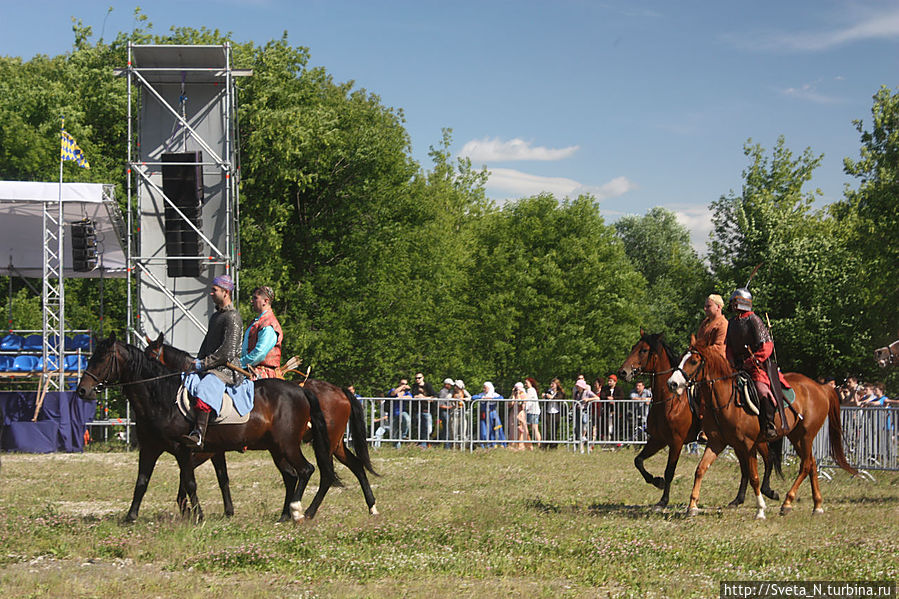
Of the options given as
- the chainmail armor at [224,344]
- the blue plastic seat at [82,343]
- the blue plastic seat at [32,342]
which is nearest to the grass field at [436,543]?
the chainmail armor at [224,344]

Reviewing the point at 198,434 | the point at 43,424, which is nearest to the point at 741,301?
the point at 198,434

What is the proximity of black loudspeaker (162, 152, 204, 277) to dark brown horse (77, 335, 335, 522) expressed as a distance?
38.2ft

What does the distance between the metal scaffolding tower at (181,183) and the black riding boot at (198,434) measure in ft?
39.0

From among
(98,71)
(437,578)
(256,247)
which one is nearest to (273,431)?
(437,578)

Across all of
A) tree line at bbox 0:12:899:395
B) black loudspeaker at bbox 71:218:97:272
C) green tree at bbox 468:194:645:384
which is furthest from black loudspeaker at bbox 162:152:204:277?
green tree at bbox 468:194:645:384

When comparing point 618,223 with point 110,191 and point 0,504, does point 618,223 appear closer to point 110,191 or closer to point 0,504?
point 110,191

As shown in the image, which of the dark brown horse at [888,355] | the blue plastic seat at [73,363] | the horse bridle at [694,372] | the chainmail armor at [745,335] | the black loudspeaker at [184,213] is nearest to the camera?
the horse bridle at [694,372]

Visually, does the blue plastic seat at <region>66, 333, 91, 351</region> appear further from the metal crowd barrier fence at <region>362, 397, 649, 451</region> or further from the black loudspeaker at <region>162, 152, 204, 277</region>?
the metal crowd barrier fence at <region>362, 397, 649, 451</region>

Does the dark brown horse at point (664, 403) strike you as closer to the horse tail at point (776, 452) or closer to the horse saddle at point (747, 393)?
the horse tail at point (776, 452)

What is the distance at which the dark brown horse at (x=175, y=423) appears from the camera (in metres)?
10.3

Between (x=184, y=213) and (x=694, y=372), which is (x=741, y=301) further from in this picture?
(x=184, y=213)

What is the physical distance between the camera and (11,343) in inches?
1035

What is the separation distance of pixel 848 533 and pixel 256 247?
27.5 meters

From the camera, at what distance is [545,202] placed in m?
49.6
